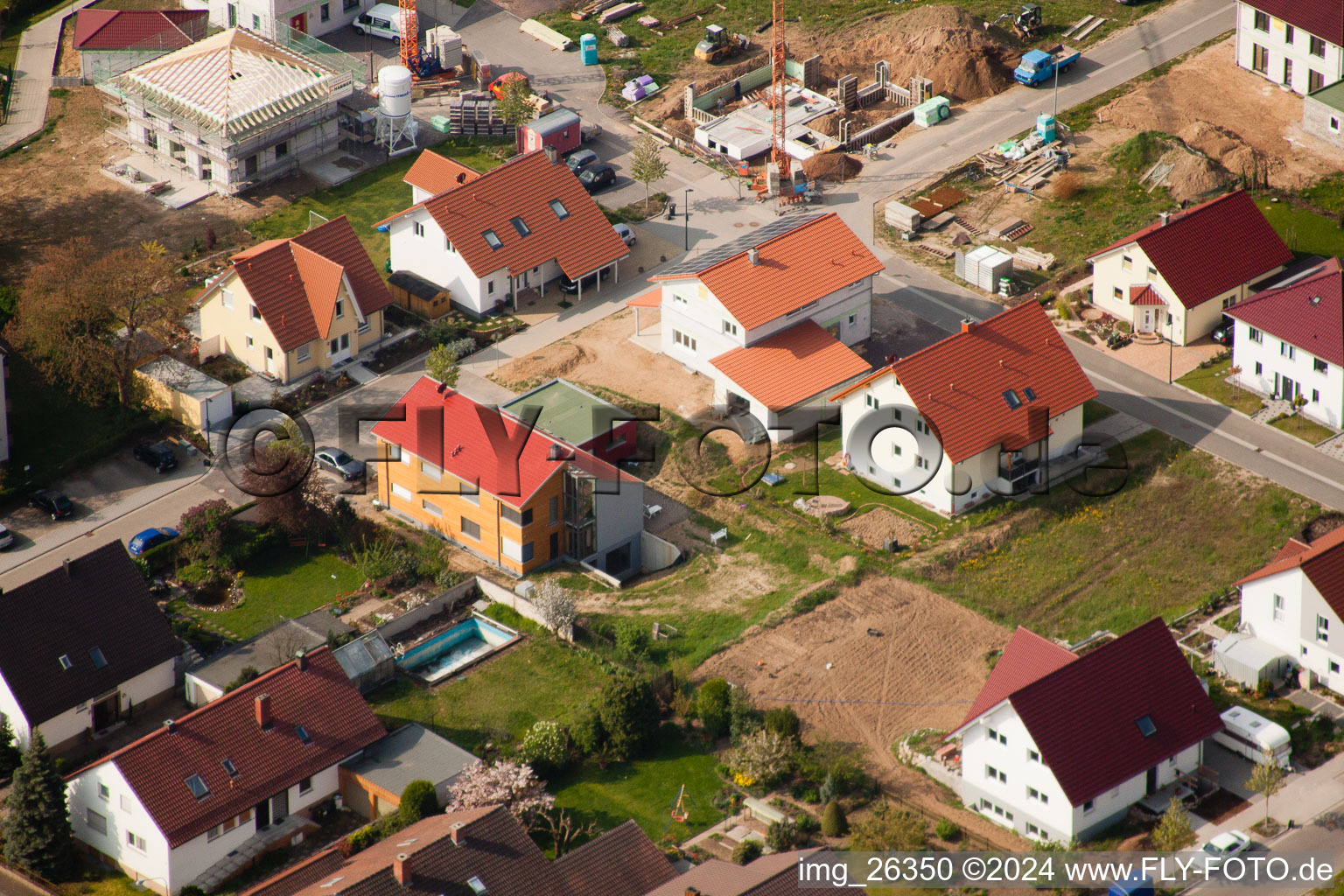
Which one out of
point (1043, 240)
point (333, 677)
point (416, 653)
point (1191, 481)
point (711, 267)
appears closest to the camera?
point (333, 677)

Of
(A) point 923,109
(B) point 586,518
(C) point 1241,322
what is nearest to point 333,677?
(B) point 586,518

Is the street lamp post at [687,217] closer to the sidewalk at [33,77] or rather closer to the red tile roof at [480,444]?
the red tile roof at [480,444]

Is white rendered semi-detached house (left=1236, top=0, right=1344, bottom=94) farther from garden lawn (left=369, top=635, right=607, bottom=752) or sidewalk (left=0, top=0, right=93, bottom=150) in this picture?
sidewalk (left=0, top=0, right=93, bottom=150)

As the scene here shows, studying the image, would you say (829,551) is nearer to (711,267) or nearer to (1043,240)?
(711,267)

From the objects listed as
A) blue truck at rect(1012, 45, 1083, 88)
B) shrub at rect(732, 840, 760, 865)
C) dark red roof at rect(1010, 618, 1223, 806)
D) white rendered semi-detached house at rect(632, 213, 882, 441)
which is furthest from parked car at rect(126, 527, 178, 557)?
blue truck at rect(1012, 45, 1083, 88)

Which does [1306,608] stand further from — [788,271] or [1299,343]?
[788,271]

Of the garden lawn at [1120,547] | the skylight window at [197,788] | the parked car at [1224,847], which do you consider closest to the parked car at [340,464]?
the skylight window at [197,788]

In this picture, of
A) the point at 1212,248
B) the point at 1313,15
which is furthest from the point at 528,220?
the point at 1313,15
